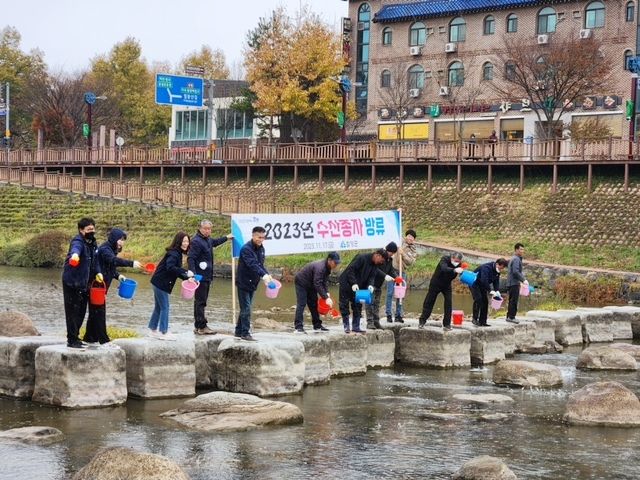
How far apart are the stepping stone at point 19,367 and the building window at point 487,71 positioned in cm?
4935

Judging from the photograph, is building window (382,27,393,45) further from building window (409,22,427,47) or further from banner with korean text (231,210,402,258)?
banner with korean text (231,210,402,258)

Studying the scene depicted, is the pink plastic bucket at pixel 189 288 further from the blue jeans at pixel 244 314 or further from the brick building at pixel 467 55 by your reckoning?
the brick building at pixel 467 55

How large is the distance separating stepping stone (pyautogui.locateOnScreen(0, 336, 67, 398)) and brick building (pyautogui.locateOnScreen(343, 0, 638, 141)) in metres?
44.0

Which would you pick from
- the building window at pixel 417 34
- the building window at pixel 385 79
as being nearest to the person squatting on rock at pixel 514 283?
the building window at pixel 417 34

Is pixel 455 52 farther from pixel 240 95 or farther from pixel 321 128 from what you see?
pixel 240 95

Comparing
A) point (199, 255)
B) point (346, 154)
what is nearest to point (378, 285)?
point (199, 255)

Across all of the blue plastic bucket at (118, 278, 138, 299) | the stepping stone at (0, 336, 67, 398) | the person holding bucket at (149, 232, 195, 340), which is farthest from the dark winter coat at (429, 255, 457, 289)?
the stepping stone at (0, 336, 67, 398)

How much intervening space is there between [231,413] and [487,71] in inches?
1991

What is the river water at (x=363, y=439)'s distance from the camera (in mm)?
11609

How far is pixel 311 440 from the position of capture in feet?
42.5

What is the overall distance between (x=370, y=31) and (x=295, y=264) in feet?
96.9

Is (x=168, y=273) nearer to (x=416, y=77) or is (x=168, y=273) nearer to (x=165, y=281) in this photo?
(x=165, y=281)

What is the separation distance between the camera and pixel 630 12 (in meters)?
55.4

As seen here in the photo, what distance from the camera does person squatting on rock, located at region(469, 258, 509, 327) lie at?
20.6m
